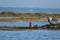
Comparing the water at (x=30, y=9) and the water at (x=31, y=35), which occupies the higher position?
the water at (x=30, y=9)

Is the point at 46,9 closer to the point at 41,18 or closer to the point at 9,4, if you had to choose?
the point at 41,18

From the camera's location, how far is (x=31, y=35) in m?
3.26

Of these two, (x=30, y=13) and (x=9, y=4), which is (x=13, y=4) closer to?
(x=9, y=4)

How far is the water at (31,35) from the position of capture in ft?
10.5

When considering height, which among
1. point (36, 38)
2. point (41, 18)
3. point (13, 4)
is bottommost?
point (36, 38)

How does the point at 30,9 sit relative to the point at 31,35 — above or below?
above

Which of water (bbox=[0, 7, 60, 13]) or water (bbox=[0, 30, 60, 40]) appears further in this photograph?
water (bbox=[0, 7, 60, 13])

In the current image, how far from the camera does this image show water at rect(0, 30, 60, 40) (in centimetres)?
319

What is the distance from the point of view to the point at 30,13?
3361 millimetres

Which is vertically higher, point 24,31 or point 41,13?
point 41,13

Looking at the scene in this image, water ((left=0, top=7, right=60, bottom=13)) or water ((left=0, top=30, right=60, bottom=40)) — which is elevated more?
water ((left=0, top=7, right=60, bottom=13))

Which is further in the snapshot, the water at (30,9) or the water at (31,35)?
the water at (30,9)

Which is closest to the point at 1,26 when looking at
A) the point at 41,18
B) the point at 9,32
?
the point at 9,32

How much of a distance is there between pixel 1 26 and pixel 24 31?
350 mm
